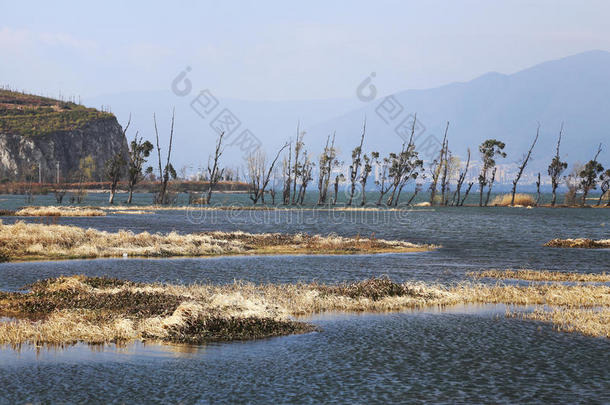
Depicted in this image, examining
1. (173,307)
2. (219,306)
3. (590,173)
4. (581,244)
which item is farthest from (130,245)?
(590,173)

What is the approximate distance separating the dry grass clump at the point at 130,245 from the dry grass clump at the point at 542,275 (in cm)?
1289

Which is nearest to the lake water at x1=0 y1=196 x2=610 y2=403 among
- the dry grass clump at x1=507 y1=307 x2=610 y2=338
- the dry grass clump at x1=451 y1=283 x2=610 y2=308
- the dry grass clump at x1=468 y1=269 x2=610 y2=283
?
the dry grass clump at x1=507 y1=307 x2=610 y2=338

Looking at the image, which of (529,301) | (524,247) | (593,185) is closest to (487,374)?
(529,301)

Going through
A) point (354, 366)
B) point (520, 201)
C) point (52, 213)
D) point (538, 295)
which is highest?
point (520, 201)

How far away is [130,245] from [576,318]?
1115 inches

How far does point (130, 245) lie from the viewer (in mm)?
41469

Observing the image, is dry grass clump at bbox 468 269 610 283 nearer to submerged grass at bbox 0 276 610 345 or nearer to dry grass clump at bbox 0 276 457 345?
submerged grass at bbox 0 276 610 345

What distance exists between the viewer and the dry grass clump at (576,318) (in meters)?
20.4

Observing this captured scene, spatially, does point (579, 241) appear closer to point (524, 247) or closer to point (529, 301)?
point (524, 247)

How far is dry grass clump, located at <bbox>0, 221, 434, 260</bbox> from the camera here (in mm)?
38875

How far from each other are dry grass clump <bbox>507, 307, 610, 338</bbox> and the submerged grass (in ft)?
0.10

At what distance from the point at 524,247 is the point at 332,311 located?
119 ft

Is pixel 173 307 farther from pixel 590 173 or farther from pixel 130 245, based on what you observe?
pixel 590 173

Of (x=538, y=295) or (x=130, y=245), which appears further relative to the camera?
(x=130, y=245)
